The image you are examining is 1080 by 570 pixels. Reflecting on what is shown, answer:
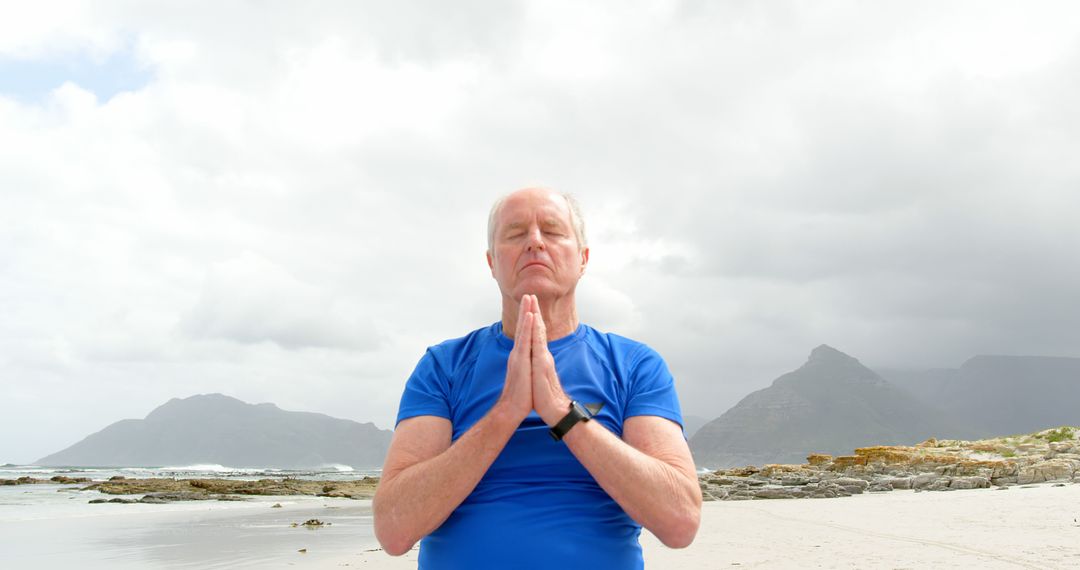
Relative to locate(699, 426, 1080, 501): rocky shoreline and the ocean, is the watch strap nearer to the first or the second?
the ocean

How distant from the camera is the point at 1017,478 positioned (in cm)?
1780

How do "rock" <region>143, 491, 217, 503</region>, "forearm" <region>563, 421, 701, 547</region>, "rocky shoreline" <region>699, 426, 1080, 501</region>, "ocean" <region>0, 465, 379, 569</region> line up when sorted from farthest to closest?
"rock" <region>143, 491, 217, 503</region> < "rocky shoreline" <region>699, 426, 1080, 501</region> < "ocean" <region>0, 465, 379, 569</region> < "forearm" <region>563, 421, 701, 547</region>

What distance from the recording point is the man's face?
223 cm

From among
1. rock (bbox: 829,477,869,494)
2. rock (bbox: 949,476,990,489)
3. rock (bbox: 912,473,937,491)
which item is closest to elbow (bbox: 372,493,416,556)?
rock (bbox: 829,477,869,494)

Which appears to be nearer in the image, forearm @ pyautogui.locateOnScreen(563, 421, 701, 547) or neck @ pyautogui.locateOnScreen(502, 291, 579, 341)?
forearm @ pyautogui.locateOnScreen(563, 421, 701, 547)

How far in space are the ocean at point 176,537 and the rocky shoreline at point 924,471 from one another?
11237mm

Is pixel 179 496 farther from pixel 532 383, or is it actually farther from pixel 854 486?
pixel 532 383

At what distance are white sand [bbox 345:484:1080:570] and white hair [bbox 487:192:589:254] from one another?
504cm

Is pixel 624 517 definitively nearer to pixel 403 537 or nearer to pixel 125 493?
pixel 403 537

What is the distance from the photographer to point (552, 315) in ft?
7.57

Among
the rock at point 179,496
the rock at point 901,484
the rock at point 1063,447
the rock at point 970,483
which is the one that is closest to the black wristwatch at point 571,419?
the rock at point 970,483

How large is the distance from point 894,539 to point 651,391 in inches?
283

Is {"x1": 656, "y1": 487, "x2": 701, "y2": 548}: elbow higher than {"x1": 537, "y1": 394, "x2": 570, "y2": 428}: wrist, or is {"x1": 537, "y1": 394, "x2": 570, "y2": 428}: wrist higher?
{"x1": 537, "y1": 394, "x2": 570, "y2": 428}: wrist

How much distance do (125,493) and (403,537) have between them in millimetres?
25393
